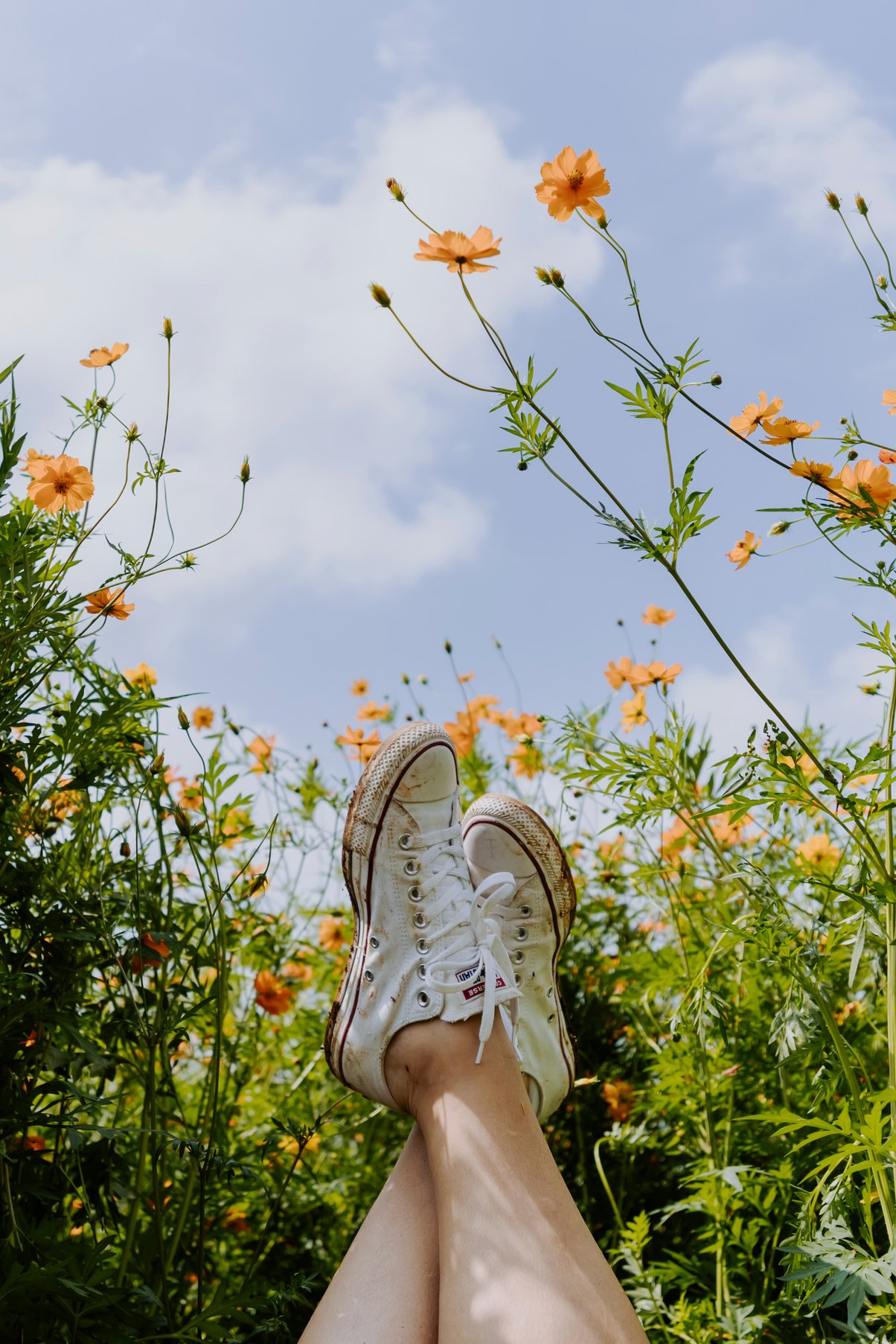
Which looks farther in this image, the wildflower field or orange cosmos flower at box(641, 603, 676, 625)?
orange cosmos flower at box(641, 603, 676, 625)

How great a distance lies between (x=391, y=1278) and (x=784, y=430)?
1.18m

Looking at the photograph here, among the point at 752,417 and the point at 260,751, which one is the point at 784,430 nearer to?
the point at 752,417

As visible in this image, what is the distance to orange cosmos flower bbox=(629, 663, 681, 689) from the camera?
78.1 inches

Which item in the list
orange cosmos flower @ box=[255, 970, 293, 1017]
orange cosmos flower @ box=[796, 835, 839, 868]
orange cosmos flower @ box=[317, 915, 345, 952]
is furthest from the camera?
orange cosmos flower @ box=[317, 915, 345, 952]

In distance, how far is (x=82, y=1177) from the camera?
53.6 inches

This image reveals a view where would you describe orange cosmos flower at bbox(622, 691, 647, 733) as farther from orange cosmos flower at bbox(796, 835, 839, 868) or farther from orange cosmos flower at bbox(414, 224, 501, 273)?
orange cosmos flower at bbox(414, 224, 501, 273)

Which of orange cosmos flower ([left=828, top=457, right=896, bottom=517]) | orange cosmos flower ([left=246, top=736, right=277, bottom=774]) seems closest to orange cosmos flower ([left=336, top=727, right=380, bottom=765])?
orange cosmos flower ([left=246, top=736, right=277, bottom=774])

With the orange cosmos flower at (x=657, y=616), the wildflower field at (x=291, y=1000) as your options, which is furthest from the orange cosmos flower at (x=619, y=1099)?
the orange cosmos flower at (x=657, y=616)

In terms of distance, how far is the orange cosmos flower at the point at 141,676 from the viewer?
5.55 ft

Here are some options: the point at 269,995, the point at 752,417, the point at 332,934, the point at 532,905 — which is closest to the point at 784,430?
the point at 752,417

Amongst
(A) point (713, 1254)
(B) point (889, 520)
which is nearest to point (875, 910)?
(B) point (889, 520)

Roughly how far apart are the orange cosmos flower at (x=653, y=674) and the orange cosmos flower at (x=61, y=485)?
3.31ft

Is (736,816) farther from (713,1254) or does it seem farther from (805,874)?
(713,1254)

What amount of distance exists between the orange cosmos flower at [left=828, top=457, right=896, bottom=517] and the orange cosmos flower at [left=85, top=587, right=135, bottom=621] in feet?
3.24
